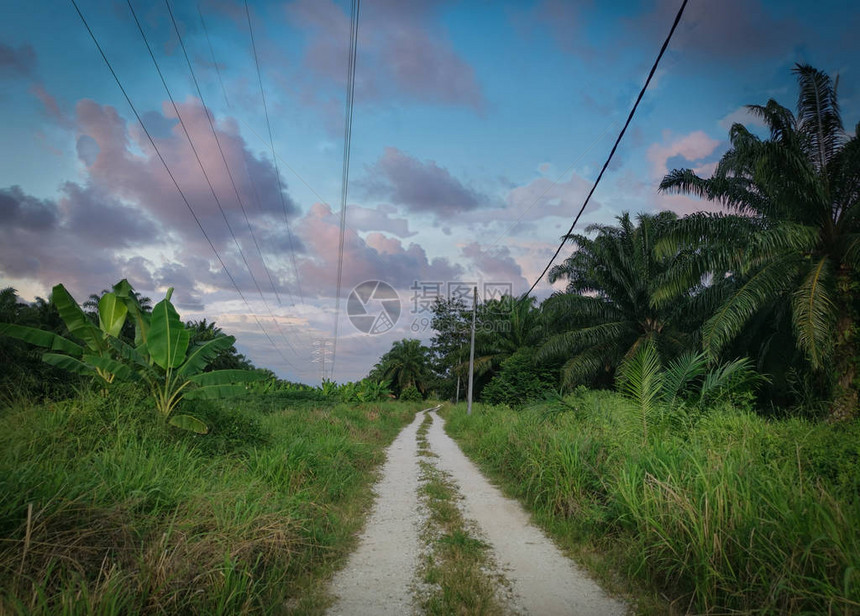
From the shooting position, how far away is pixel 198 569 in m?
2.82

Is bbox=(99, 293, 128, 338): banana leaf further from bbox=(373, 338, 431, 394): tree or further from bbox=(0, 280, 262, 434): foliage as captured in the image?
bbox=(373, 338, 431, 394): tree

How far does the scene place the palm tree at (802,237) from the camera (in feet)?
33.7

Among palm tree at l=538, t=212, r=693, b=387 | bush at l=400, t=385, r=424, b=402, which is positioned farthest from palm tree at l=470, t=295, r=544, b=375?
bush at l=400, t=385, r=424, b=402

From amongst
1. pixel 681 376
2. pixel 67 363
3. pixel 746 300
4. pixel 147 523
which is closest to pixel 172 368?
pixel 67 363

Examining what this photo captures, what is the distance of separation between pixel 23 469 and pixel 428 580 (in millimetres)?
3300

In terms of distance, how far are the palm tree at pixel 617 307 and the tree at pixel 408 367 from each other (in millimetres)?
24637

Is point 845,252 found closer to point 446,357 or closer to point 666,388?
→ point 666,388

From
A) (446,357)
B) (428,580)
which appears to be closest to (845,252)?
(428,580)

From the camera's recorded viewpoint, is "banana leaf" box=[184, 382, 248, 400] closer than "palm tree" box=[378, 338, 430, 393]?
Yes

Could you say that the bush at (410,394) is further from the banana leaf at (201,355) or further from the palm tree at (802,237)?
the banana leaf at (201,355)

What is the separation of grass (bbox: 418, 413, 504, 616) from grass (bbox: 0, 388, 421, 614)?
880 mm

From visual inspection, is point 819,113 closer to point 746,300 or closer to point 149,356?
point 746,300

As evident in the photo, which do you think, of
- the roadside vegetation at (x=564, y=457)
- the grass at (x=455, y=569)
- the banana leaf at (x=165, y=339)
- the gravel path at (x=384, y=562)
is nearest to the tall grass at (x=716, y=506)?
the roadside vegetation at (x=564, y=457)

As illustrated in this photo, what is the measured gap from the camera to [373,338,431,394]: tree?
44812mm
